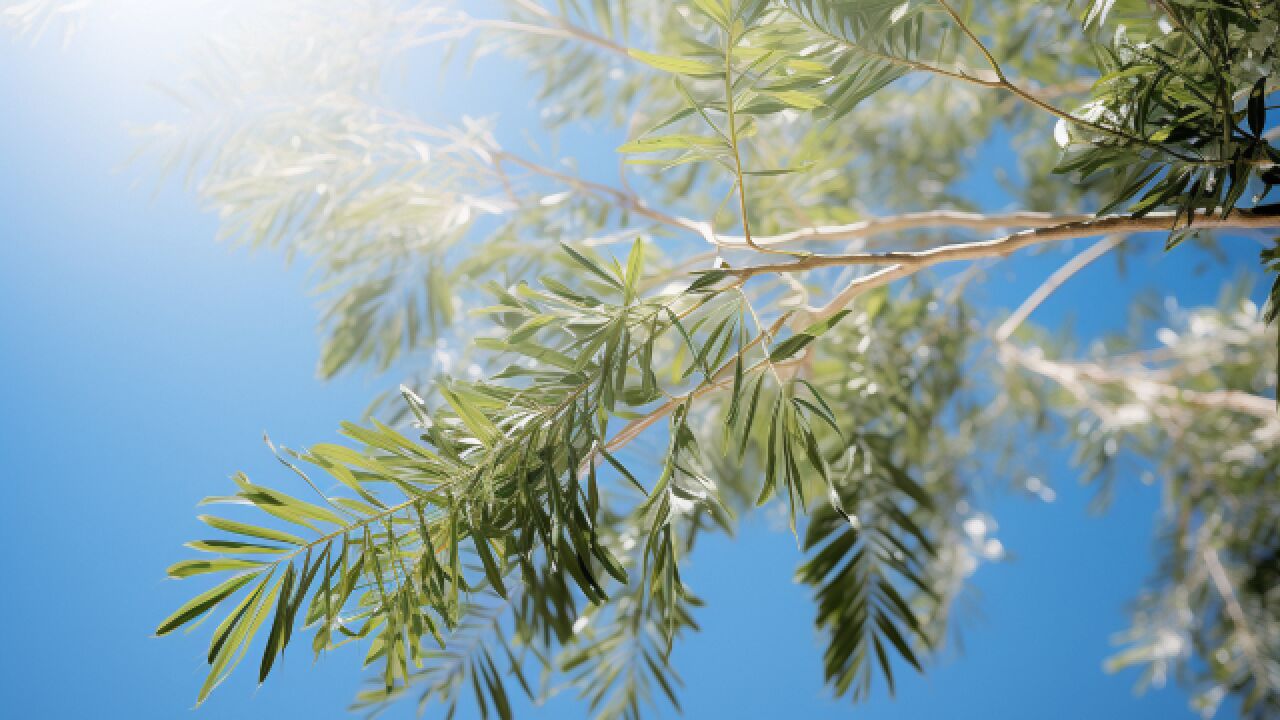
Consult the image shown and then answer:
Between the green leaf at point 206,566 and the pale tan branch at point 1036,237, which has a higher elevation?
the pale tan branch at point 1036,237

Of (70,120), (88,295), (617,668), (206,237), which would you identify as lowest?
(617,668)

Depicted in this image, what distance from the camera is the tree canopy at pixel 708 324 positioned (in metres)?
0.58

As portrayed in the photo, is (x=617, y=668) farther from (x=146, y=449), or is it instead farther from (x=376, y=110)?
(x=146, y=449)

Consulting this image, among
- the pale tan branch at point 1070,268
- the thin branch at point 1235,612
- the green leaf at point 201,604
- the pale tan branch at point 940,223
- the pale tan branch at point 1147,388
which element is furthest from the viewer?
the thin branch at point 1235,612

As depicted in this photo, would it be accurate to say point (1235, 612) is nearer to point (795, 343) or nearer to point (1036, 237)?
point (1036, 237)

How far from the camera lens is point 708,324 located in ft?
4.54

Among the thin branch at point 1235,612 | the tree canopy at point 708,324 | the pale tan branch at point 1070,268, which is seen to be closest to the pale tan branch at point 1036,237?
the tree canopy at point 708,324

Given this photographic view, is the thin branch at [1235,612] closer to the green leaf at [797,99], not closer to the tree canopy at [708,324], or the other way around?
the tree canopy at [708,324]

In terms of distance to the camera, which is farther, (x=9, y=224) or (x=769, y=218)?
(x=9, y=224)

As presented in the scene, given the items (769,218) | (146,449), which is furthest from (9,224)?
(769,218)

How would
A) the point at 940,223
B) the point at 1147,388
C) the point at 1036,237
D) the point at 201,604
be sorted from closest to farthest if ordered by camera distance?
the point at 201,604
the point at 1036,237
the point at 940,223
the point at 1147,388

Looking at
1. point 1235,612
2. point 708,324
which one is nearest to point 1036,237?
point 708,324

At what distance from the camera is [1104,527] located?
3.50 m

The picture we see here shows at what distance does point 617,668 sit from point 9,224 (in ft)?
7.02
